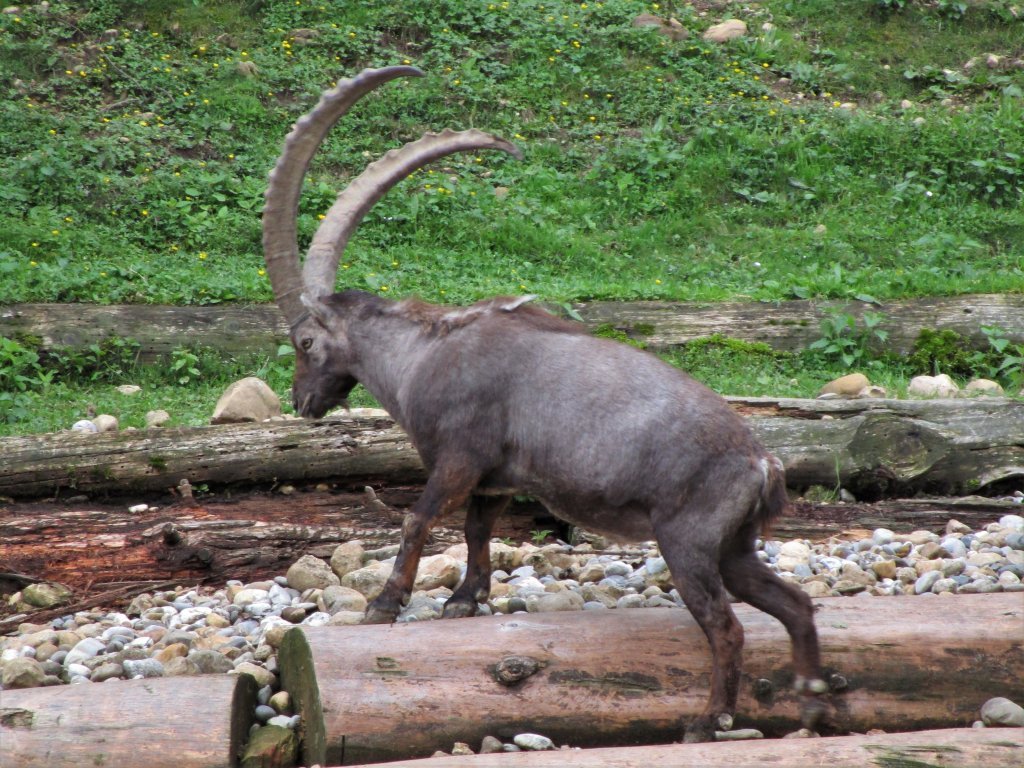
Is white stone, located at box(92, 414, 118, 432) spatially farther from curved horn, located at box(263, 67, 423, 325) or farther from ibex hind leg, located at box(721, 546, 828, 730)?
ibex hind leg, located at box(721, 546, 828, 730)

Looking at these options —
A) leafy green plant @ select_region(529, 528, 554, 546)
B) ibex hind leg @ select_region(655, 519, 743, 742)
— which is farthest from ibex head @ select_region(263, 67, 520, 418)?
ibex hind leg @ select_region(655, 519, 743, 742)

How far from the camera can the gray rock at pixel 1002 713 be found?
14.9 feet

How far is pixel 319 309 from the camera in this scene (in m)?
5.86

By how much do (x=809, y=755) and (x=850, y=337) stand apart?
6142 mm

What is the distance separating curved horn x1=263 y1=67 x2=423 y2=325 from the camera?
18.6 feet

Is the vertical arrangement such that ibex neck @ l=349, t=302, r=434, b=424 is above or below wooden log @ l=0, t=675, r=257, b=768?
above

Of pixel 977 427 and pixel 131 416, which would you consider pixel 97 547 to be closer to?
pixel 131 416

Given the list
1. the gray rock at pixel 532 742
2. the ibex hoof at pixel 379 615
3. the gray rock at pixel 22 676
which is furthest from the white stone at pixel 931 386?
the gray rock at pixel 22 676

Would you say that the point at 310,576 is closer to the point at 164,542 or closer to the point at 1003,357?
the point at 164,542

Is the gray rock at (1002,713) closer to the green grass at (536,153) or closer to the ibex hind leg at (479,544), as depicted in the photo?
the ibex hind leg at (479,544)

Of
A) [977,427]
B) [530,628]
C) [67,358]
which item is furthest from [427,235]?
[530,628]

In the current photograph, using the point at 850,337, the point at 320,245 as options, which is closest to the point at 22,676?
the point at 320,245

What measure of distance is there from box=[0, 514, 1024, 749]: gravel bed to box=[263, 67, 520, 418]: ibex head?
96 cm

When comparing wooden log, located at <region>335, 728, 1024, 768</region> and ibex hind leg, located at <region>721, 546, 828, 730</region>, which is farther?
ibex hind leg, located at <region>721, 546, 828, 730</region>
